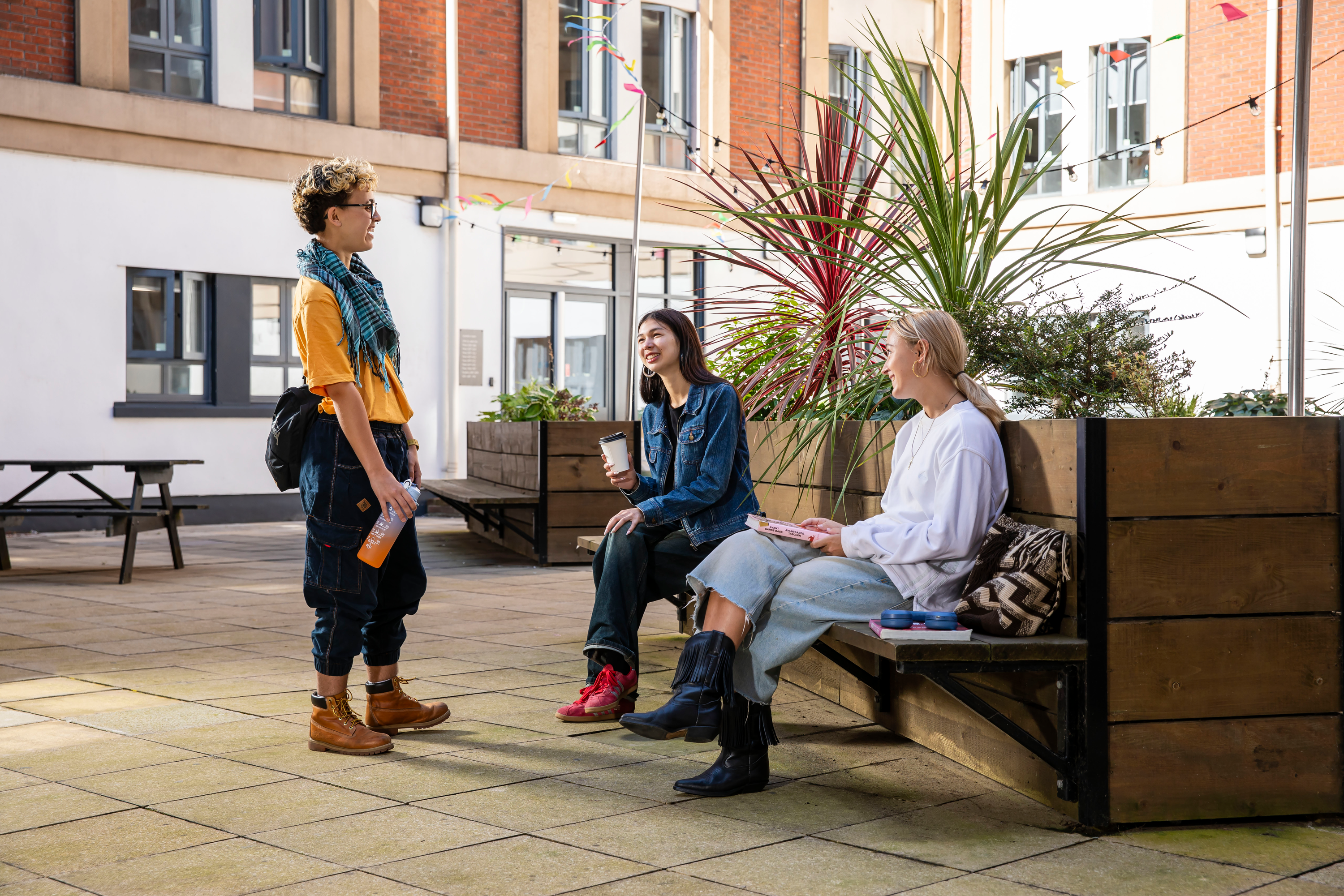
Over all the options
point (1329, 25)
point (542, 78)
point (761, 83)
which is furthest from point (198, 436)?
point (1329, 25)

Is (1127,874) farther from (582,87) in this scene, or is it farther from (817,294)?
(582,87)

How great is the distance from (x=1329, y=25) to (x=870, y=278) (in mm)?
13345

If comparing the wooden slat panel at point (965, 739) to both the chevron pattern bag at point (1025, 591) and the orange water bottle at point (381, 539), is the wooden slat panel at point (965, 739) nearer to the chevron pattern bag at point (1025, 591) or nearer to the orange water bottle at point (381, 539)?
the chevron pattern bag at point (1025, 591)

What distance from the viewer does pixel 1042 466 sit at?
3123mm

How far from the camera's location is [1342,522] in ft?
9.86

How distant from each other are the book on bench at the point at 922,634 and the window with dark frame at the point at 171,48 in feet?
37.3

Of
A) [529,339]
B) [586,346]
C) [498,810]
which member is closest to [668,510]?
[498,810]

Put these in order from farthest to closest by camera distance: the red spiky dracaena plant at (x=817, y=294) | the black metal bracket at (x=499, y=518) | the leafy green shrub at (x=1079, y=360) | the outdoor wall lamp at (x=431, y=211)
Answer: the outdoor wall lamp at (x=431, y=211) → the black metal bracket at (x=499, y=518) → the red spiky dracaena plant at (x=817, y=294) → the leafy green shrub at (x=1079, y=360)

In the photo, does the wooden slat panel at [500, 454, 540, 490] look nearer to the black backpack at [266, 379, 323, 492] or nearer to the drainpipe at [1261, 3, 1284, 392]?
the black backpack at [266, 379, 323, 492]

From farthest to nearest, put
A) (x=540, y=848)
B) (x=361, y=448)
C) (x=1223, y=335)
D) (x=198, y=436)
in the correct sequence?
A: 1. (x=1223, y=335)
2. (x=198, y=436)
3. (x=361, y=448)
4. (x=540, y=848)

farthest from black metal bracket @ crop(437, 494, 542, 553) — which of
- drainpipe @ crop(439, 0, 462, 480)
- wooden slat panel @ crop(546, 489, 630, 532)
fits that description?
drainpipe @ crop(439, 0, 462, 480)

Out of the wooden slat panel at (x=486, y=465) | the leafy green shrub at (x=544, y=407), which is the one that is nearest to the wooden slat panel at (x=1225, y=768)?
the wooden slat panel at (x=486, y=465)

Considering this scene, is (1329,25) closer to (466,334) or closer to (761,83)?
(761,83)

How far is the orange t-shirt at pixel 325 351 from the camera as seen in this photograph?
11.7 feet
